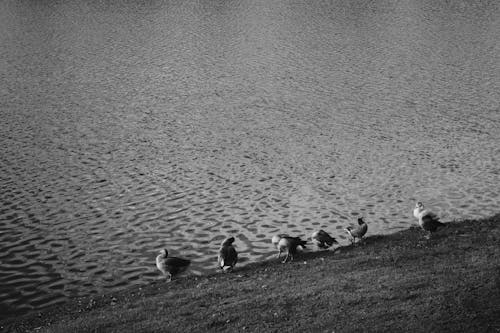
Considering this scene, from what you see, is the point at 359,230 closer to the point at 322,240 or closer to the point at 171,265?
the point at 322,240

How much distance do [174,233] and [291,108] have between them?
31636 millimetres

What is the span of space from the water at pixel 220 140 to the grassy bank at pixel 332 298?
5.32m

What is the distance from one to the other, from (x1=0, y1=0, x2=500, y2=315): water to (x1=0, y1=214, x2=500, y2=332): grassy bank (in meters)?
5.32

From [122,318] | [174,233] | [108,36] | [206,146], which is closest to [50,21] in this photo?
[108,36]

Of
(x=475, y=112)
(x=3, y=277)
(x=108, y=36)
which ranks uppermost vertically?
(x=108, y=36)

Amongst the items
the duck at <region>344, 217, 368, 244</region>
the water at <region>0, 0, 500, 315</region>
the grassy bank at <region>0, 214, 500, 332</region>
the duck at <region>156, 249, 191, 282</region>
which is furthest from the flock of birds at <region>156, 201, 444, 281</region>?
the water at <region>0, 0, 500, 315</region>

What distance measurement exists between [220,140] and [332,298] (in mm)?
35309

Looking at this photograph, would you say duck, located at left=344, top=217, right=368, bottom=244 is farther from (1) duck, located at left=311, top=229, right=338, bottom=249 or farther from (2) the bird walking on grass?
(2) the bird walking on grass

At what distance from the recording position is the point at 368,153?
51594 mm

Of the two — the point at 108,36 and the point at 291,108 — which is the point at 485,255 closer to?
the point at 291,108

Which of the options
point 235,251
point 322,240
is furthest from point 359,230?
point 235,251

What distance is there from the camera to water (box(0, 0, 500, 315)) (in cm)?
3719

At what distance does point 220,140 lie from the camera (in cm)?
5669

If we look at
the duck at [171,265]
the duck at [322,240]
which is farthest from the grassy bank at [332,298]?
the duck at [322,240]
